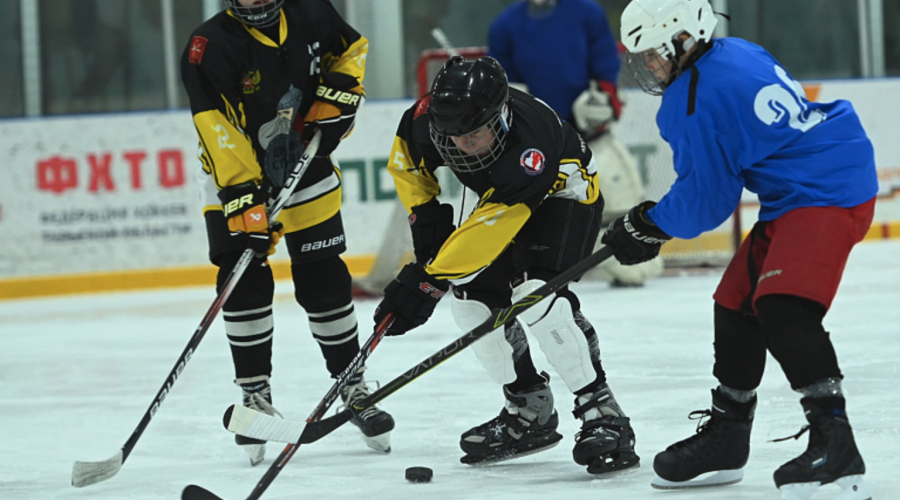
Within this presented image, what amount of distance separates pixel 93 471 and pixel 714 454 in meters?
1.14

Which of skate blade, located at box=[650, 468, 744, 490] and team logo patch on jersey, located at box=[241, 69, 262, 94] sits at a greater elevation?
team logo patch on jersey, located at box=[241, 69, 262, 94]

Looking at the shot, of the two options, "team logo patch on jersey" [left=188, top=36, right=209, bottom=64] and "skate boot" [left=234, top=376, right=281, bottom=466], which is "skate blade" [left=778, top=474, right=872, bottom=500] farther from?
"team logo patch on jersey" [left=188, top=36, right=209, bottom=64]

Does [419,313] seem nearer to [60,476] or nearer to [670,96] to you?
[670,96]

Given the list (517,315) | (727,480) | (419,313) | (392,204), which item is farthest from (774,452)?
(392,204)

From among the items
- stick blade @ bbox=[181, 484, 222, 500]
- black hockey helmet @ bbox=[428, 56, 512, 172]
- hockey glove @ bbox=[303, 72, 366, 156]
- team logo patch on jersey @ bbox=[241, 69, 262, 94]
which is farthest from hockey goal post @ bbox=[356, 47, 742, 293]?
stick blade @ bbox=[181, 484, 222, 500]

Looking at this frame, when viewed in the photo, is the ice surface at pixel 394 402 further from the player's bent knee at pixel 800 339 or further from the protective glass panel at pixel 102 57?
the protective glass panel at pixel 102 57

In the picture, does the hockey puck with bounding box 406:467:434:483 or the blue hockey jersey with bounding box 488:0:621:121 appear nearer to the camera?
the hockey puck with bounding box 406:467:434:483

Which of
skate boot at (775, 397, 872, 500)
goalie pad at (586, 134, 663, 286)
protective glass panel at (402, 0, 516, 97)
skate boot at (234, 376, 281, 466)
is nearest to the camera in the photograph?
skate boot at (775, 397, 872, 500)

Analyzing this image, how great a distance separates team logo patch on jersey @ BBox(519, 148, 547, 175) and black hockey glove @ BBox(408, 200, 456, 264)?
0.24 m

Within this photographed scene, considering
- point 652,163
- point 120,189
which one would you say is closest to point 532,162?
point 652,163

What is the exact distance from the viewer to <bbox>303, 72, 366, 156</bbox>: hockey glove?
2633 mm

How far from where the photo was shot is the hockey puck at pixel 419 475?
2213 mm

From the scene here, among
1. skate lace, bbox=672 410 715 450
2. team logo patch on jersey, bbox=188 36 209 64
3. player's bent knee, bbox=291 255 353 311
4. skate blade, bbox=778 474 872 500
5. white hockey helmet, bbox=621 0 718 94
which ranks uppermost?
white hockey helmet, bbox=621 0 718 94

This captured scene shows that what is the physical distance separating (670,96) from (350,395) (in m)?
1.06
